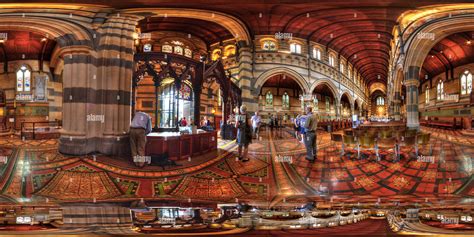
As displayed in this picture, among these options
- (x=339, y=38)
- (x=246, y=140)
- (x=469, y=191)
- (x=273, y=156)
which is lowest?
(x=469, y=191)

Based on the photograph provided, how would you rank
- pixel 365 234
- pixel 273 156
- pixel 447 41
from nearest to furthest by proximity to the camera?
pixel 365 234
pixel 273 156
pixel 447 41

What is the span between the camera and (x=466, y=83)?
1.33 meters

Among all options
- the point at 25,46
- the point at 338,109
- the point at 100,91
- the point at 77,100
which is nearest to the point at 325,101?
the point at 338,109

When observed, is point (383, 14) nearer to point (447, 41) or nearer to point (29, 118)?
point (447, 41)

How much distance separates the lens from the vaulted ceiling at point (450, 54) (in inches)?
56.8

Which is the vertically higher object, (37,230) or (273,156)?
(273,156)

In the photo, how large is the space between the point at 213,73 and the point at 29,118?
121 cm

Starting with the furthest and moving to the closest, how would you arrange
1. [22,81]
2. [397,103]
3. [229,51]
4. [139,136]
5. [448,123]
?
[448,123] → [397,103] → [22,81] → [229,51] → [139,136]

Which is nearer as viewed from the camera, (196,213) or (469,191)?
(196,213)

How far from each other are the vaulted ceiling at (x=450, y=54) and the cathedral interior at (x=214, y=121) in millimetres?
246

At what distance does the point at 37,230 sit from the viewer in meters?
0.90

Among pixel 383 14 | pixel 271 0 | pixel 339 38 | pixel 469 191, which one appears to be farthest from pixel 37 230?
pixel 469 191

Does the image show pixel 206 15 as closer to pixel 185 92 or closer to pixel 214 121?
pixel 185 92

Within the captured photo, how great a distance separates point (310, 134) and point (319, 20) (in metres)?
0.73
